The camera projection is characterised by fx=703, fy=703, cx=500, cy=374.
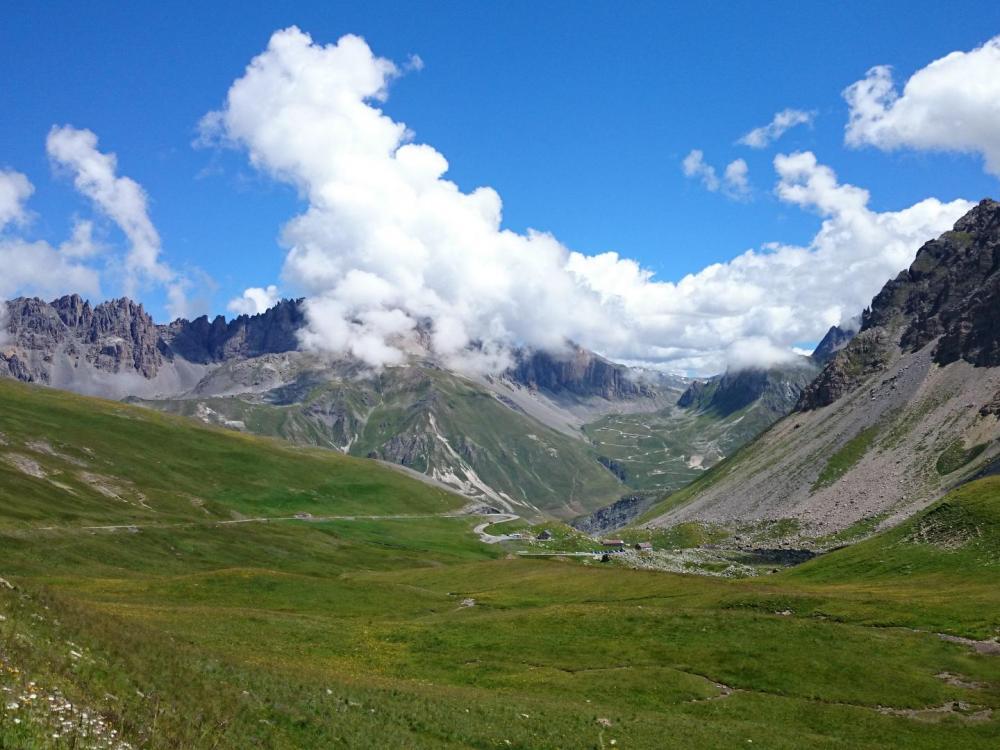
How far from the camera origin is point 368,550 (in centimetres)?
18512

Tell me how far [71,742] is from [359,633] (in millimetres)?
46663

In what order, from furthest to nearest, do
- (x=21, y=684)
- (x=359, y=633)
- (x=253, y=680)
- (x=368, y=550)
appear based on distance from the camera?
(x=368, y=550) < (x=359, y=633) < (x=253, y=680) < (x=21, y=684)

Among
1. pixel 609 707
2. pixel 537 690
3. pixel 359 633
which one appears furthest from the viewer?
pixel 359 633

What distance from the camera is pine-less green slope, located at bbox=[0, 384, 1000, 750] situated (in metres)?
27.3

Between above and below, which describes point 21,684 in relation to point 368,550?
above

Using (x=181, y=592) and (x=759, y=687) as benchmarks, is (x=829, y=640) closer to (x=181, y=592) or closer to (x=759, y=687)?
Result: (x=759, y=687)

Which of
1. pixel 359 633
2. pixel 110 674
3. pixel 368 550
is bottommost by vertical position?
pixel 368 550

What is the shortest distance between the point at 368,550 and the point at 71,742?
172703 mm

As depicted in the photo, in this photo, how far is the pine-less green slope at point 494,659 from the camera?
89.5ft

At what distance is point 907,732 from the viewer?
139 ft

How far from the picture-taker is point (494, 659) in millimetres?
56969

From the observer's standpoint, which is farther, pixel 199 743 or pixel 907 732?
pixel 907 732

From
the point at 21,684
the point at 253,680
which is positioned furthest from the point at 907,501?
the point at 21,684

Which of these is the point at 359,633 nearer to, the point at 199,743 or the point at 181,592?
the point at 181,592
